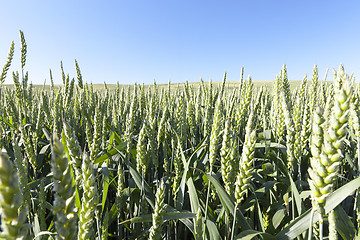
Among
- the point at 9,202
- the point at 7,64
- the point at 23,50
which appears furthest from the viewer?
the point at 23,50

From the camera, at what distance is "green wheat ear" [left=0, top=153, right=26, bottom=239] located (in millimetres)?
371

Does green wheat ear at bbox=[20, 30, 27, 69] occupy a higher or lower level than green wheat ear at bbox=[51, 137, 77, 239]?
higher

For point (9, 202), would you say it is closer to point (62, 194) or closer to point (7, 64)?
point (62, 194)

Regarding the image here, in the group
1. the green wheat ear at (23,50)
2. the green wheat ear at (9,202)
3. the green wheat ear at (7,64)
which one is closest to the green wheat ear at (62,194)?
the green wheat ear at (9,202)

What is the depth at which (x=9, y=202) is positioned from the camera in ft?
1.27

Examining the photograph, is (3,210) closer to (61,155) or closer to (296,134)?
(61,155)

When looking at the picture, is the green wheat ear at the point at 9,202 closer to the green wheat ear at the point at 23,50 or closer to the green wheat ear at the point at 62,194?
the green wheat ear at the point at 62,194

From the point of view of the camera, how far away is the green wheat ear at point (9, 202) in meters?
0.37

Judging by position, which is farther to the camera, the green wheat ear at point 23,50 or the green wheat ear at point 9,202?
the green wheat ear at point 23,50

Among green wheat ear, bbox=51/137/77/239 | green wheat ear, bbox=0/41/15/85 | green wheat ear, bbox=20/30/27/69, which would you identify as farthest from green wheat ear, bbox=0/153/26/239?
green wheat ear, bbox=20/30/27/69

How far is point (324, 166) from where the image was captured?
26.9 inches

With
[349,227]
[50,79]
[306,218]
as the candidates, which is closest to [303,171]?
[349,227]

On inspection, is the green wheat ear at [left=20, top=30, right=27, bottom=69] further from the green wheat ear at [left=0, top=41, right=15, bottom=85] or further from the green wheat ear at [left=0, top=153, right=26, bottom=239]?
the green wheat ear at [left=0, top=153, right=26, bottom=239]

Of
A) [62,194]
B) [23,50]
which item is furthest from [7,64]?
[62,194]
